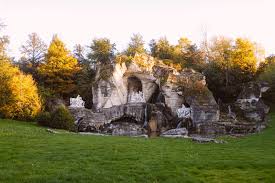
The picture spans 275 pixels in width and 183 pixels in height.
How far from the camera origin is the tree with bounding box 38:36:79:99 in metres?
47.2

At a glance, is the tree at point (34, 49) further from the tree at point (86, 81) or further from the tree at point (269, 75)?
the tree at point (269, 75)

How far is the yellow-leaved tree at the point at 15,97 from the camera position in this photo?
3622 centimetres

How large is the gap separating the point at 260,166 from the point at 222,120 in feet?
76.2

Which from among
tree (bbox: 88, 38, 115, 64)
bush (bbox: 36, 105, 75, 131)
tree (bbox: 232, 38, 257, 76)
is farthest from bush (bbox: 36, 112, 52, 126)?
tree (bbox: 232, 38, 257, 76)

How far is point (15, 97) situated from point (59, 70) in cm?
1150

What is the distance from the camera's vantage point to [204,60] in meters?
56.8

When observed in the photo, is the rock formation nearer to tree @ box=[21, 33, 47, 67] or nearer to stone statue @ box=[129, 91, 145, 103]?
stone statue @ box=[129, 91, 145, 103]

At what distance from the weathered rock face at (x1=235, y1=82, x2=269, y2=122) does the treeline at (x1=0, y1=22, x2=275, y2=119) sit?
4.19m

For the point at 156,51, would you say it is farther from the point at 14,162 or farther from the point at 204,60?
the point at 14,162

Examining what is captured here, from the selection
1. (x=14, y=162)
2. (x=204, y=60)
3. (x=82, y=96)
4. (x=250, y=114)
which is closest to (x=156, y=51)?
(x=204, y=60)

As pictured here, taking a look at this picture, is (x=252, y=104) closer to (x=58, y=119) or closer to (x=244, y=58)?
(x=244, y=58)

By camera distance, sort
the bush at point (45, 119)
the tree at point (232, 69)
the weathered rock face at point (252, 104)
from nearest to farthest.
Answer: the bush at point (45, 119) → the weathered rock face at point (252, 104) → the tree at point (232, 69)

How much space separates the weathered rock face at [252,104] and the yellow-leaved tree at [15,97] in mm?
23001

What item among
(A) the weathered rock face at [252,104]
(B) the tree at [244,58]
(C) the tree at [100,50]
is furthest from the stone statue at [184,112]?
(C) the tree at [100,50]
